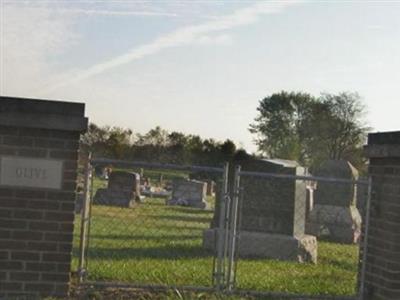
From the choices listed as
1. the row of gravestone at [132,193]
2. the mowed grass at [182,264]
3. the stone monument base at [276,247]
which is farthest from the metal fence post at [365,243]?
the row of gravestone at [132,193]

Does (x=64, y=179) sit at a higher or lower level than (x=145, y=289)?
higher

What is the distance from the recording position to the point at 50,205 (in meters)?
6.52

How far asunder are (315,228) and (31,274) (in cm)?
1198

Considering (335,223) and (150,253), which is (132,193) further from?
(150,253)

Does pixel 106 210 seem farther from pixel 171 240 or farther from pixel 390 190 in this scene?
pixel 390 190

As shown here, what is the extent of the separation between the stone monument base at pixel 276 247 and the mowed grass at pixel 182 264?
347mm

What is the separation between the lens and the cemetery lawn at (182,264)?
8.83m

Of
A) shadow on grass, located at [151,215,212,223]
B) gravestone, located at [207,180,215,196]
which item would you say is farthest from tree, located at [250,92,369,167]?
shadow on grass, located at [151,215,212,223]

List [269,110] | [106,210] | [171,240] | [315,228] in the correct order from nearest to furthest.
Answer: [171,240] → [315,228] → [106,210] → [269,110]

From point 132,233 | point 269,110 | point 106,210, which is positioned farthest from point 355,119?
point 132,233

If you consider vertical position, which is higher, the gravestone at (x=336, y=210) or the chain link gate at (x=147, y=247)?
the gravestone at (x=336, y=210)

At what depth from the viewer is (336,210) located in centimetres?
1784

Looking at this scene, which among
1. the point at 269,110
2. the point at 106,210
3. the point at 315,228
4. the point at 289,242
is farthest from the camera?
the point at 269,110

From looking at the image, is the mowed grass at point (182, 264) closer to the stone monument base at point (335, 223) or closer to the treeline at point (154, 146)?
the stone monument base at point (335, 223)
